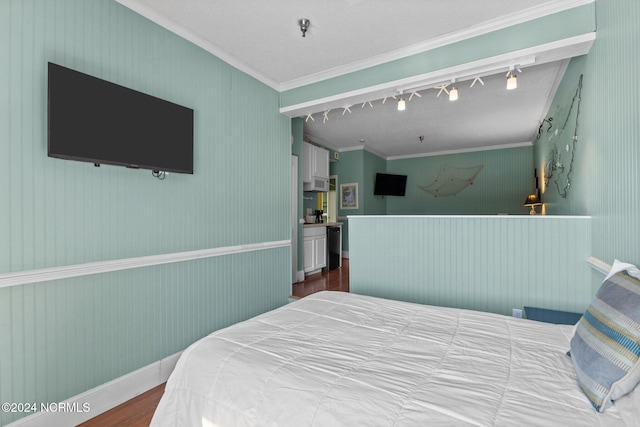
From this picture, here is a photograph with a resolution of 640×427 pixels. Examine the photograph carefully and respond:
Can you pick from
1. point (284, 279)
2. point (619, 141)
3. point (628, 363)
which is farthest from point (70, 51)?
point (619, 141)

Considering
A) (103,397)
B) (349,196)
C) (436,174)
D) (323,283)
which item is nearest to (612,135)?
(103,397)

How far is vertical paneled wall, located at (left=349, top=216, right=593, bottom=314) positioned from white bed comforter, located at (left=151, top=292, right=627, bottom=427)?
1.06m

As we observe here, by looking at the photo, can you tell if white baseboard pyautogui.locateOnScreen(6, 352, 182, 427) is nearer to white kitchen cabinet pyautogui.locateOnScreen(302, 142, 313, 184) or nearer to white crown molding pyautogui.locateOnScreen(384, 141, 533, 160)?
white kitchen cabinet pyautogui.locateOnScreen(302, 142, 313, 184)

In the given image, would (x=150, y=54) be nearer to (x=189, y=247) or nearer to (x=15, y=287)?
(x=189, y=247)

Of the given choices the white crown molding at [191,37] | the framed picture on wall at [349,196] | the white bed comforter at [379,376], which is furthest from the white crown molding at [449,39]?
the framed picture on wall at [349,196]

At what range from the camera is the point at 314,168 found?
5.71m

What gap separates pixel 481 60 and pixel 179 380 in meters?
3.08

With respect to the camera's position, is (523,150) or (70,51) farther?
(523,150)

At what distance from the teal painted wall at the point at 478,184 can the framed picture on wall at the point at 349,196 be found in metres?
1.49

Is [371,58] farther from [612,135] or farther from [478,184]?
[478,184]

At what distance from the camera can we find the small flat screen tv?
25.1 feet

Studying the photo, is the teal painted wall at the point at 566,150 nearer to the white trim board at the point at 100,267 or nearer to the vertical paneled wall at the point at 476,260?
the vertical paneled wall at the point at 476,260

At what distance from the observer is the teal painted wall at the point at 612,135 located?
1.49 m

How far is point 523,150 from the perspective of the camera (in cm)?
666
